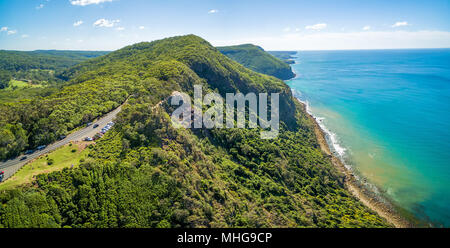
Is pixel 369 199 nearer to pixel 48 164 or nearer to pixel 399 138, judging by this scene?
pixel 399 138

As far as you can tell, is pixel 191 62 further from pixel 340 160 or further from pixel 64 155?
pixel 340 160

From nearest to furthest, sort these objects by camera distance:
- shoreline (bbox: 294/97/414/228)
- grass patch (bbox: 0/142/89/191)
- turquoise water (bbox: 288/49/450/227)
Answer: grass patch (bbox: 0/142/89/191) → shoreline (bbox: 294/97/414/228) → turquoise water (bbox: 288/49/450/227)

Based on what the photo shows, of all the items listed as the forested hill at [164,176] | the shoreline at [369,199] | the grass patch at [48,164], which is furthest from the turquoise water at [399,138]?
the grass patch at [48,164]

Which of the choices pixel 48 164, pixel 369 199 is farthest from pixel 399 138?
pixel 48 164

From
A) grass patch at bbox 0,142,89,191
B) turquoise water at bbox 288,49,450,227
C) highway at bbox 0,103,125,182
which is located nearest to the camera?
grass patch at bbox 0,142,89,191

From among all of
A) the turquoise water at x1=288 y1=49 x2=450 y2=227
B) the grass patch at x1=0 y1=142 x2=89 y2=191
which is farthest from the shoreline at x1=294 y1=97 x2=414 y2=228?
the grass patch at x1=0 y1=142 x2=89 y2=191

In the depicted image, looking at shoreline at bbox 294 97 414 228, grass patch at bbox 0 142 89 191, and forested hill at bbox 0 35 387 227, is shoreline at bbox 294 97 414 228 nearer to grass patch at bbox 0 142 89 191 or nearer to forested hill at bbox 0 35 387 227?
forested hill at bbox 0 35 387 227

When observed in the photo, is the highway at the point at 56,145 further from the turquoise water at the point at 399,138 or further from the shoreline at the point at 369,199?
the turquoise water at the point at 399,138
